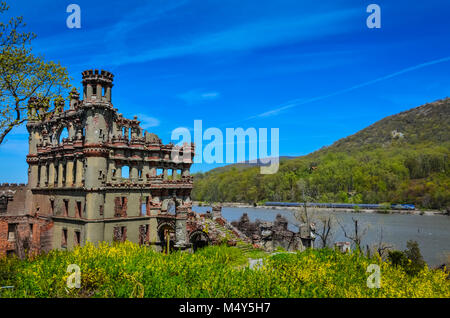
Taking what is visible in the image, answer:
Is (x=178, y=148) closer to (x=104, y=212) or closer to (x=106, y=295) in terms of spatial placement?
(x=104, y=212)

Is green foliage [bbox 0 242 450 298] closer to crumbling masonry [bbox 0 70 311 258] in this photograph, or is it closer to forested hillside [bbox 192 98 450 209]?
crumbling masonry [bbox 0 70 311 258]

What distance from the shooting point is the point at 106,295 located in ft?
54.3

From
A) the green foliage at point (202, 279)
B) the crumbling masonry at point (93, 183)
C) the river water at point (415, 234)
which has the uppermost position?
the crumbling masonry at point (93, 183)

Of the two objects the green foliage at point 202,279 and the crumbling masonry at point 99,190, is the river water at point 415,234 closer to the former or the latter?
the crumbling masonry at point 99,190

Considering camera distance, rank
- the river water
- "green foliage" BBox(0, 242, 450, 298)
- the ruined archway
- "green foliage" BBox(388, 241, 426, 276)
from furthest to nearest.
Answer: the river water < the ruined archway < "green foliage" BBox(388, 241, 426, 276) < "green foliage" BBox(0, 242, 450, 298)

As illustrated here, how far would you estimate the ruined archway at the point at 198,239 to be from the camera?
121ft

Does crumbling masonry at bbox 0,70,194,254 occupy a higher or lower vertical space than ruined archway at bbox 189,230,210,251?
higher

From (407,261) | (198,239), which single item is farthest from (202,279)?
(407,261)

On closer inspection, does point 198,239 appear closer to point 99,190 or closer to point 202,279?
point 99,190

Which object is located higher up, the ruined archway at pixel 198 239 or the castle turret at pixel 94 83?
the castle turret at pixel 94 83

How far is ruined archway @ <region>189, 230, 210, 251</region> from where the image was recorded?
37031mm

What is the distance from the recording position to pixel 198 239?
37844 millimetres

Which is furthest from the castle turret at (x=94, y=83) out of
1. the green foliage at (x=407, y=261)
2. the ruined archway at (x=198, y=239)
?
the green foliage at (x=407, y=261)

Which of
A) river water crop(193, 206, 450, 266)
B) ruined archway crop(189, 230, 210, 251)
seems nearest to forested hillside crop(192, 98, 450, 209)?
river water crop(193, 206, 450, 266)
